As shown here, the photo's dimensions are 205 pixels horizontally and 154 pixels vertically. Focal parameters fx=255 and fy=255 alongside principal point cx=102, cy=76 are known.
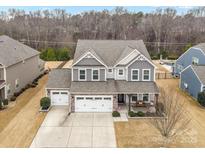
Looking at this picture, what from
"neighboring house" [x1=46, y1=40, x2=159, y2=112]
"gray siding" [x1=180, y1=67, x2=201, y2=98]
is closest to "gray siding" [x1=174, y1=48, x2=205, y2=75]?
"gray siding" [x1=180, y1=67, x2=201, y2=98]

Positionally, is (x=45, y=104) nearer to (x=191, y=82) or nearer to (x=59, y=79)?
(x=59, y=79)

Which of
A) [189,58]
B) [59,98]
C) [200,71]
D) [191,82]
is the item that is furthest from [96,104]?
[189,58]

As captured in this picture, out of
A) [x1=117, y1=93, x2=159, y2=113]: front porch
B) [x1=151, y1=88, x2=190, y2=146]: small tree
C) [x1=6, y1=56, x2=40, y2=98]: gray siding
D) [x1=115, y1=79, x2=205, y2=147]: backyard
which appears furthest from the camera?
[x1=6, y1=56, x2=40, y2=98]: gray siding

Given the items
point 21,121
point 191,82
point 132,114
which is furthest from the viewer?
point 191,82

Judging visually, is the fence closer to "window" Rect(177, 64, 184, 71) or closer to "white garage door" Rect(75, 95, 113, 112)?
"window" Rect(177, 64, 184, 71)

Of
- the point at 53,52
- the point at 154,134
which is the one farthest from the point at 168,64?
the point at 154,134

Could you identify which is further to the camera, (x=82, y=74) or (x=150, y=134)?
(x=82, y=74)
